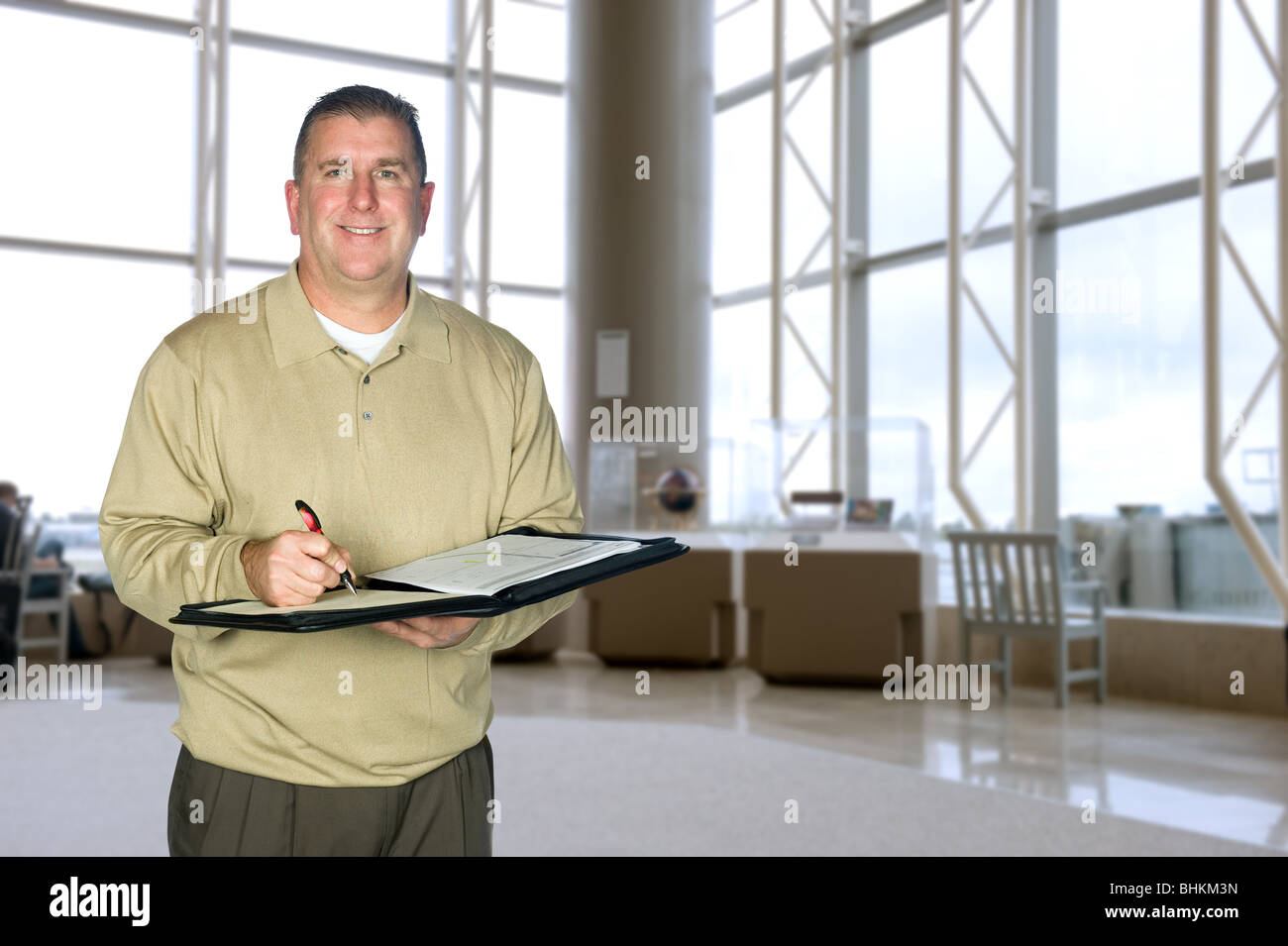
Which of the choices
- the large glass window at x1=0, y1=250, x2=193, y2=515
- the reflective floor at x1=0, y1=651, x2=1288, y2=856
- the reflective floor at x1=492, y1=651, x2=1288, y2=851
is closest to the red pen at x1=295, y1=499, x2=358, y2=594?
the reflective floor at x1=0, y1=651, x2=1288, y2=856

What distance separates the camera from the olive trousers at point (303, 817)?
1324 millimetres

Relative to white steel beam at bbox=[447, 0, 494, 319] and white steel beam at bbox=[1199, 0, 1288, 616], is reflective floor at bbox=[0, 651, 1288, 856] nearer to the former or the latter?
white steel beam at bbox=[1199, 0, 1288, 616]

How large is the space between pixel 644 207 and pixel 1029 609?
12.8 ft

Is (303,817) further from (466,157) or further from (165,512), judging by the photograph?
(466,157)

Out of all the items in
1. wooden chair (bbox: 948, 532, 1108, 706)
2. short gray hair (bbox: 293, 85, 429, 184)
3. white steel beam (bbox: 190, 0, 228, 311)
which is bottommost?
wooden chair (bbox: 948, 532, 1108, 706)

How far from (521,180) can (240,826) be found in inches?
379

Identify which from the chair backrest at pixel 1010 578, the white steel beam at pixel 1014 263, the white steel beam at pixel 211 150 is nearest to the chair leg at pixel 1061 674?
the chair backrest at pixel 1010 578

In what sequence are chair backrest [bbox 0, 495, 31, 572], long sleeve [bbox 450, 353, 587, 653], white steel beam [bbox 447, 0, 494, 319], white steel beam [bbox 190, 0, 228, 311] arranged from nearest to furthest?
long sleeve [bbox 450, 353, 587, 653] < chair backrest [bbox 0, 495, 31, 572] < white steel beam [bbox 190, 0, 228, 311] < white steel beam [bbox 447, 0, 494, 319]

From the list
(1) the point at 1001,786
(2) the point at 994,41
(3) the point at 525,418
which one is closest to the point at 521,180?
(2) the point at 994,41

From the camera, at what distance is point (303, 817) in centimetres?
133

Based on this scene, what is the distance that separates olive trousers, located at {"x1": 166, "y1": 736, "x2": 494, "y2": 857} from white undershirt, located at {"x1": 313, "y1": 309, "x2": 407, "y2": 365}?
488 millimetres

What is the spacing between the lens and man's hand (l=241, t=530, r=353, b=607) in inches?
46.6

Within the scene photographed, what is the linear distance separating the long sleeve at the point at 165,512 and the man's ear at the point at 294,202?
21 centimetres
